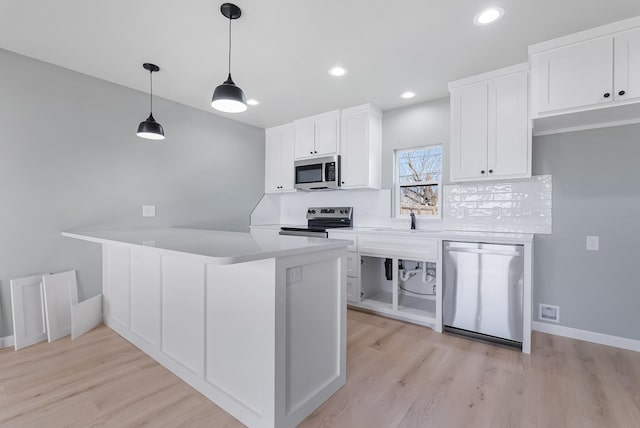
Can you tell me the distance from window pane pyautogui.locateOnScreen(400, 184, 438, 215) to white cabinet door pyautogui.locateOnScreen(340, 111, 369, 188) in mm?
546

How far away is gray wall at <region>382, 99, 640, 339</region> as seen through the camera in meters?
2.40

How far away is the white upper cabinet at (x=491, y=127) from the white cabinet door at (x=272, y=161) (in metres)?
2.57

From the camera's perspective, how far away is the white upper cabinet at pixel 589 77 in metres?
2.01

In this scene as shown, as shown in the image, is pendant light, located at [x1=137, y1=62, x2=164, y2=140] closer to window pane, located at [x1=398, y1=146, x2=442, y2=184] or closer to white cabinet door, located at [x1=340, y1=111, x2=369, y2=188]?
white cabinet door, located at [x1=340, y1=111, x2=369, y2=188]

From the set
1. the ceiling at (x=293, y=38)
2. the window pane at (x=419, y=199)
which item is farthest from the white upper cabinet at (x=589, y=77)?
the window pane at (x=419, y=199)

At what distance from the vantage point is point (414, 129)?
3.53 meters

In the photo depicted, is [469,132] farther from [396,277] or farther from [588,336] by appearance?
[588,336]

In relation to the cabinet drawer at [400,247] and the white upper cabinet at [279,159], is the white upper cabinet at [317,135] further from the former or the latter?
the cabinet drawer at [400,247]

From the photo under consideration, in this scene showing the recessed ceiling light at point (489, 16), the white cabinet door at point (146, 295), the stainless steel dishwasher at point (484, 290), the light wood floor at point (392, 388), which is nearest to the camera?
the light wood floor at point (392, 388)

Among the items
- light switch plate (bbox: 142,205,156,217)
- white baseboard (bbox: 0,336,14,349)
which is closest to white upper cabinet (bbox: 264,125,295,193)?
light switch plate (bbox: 142,205,156,217)

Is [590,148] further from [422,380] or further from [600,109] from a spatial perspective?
[422,380]

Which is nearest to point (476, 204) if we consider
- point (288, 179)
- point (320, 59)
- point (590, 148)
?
point (590, 148)

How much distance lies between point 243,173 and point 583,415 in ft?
13.9

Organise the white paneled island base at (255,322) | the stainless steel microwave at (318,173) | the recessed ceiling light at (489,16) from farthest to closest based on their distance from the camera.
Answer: the stainless steel microwave at (318,173), the recessed ceiling light at (489,16), the white paneled island base at (255,322)
